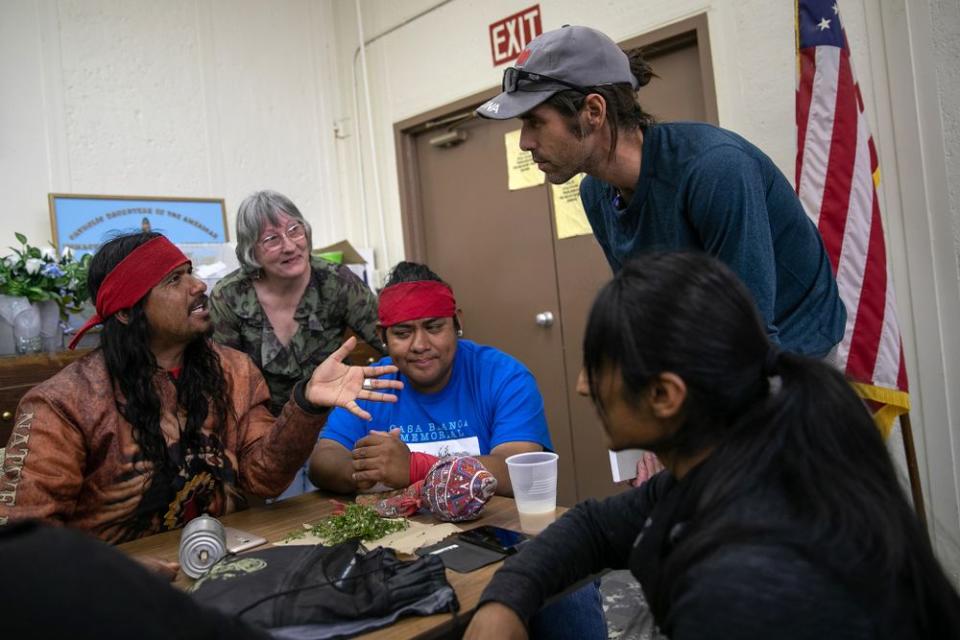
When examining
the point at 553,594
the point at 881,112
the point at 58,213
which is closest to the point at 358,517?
the point at 553,594

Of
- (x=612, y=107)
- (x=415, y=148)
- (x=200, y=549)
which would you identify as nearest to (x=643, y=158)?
(x=612, y=107)

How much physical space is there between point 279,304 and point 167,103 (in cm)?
195

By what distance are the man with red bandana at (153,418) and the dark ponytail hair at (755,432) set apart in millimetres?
981

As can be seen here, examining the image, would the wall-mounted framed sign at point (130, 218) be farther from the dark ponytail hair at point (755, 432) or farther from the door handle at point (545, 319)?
the dark ponytail hair at point (755, 432)

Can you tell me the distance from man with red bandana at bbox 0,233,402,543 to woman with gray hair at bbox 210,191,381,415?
2.33ft

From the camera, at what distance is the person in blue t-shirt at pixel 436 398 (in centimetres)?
198

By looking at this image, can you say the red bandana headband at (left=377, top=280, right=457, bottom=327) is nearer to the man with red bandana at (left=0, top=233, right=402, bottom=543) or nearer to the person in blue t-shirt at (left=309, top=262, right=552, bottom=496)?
the person in blue t-shirt at (left=309, top=262, right=552, bottom=496)

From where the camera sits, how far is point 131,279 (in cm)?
190

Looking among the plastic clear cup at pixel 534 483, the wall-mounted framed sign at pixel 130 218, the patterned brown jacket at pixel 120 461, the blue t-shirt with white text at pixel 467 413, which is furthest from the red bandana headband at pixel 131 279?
the wall-mounted framed sign at pixel 130 218

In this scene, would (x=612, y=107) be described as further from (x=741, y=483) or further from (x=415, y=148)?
(x=415, y=148)

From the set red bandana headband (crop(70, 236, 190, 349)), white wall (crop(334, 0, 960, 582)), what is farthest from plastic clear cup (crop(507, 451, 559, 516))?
white wall (crop(334, 0, 960, 582))

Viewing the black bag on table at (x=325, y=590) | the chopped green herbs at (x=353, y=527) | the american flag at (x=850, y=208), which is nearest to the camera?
the black bag on table at (x=325, y=590)

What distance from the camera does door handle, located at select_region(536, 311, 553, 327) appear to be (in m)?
3.92

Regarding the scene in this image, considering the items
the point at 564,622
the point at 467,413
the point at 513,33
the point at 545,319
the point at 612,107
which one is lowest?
the point at 564,622
